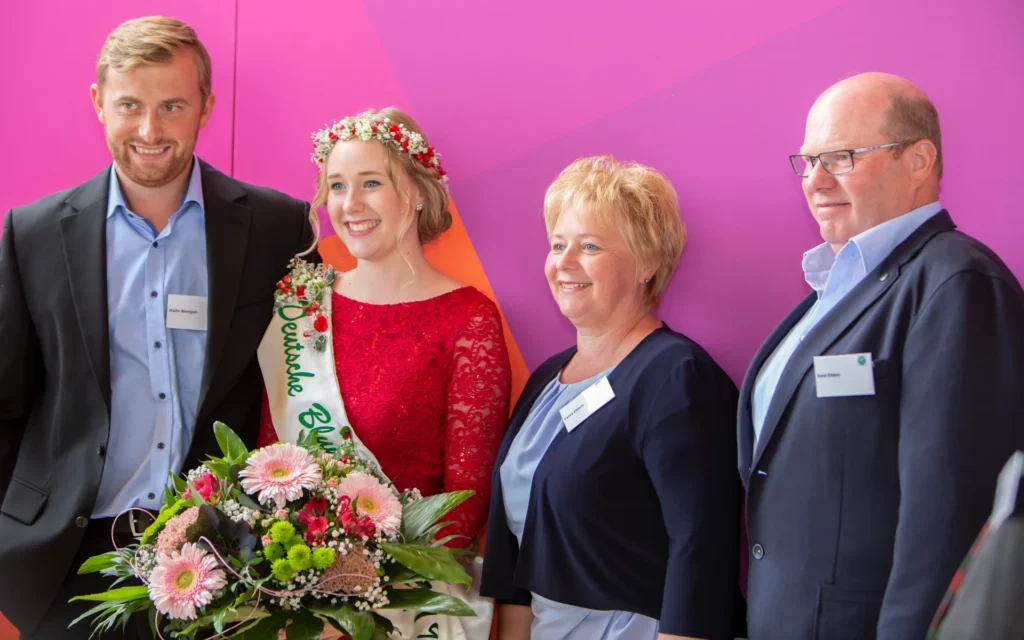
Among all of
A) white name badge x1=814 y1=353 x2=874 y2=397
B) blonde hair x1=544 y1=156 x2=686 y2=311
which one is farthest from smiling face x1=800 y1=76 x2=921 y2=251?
blonde hair x1=544 y1=156 x2=686 y2=311

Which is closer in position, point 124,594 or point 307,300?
point 124,594

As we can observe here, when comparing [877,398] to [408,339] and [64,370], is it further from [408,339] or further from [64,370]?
[64,370]

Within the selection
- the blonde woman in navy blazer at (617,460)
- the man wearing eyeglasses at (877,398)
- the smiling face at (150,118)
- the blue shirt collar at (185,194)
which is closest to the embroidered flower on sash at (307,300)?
the blue shirt collar at (185,194)

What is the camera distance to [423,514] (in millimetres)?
2141

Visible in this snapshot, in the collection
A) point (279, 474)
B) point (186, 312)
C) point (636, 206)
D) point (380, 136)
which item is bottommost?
point (279, 474)

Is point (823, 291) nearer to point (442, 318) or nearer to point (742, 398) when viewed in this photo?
point (742, 398)

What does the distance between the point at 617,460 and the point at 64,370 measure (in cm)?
Result: 150

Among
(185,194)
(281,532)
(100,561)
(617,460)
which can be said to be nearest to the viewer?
(281,532)

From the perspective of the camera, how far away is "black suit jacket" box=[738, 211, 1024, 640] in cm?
163

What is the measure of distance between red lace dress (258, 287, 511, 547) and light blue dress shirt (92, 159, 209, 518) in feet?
1.56

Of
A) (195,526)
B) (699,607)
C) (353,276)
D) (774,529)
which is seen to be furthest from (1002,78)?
(195,526)

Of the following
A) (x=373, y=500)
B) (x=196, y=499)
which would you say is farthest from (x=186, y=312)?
(x=373, y=500)

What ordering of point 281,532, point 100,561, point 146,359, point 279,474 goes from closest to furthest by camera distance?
1. point 281,532
2. point 279,474
3. point 100,561
4. point 146,359

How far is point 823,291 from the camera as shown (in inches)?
81.5
